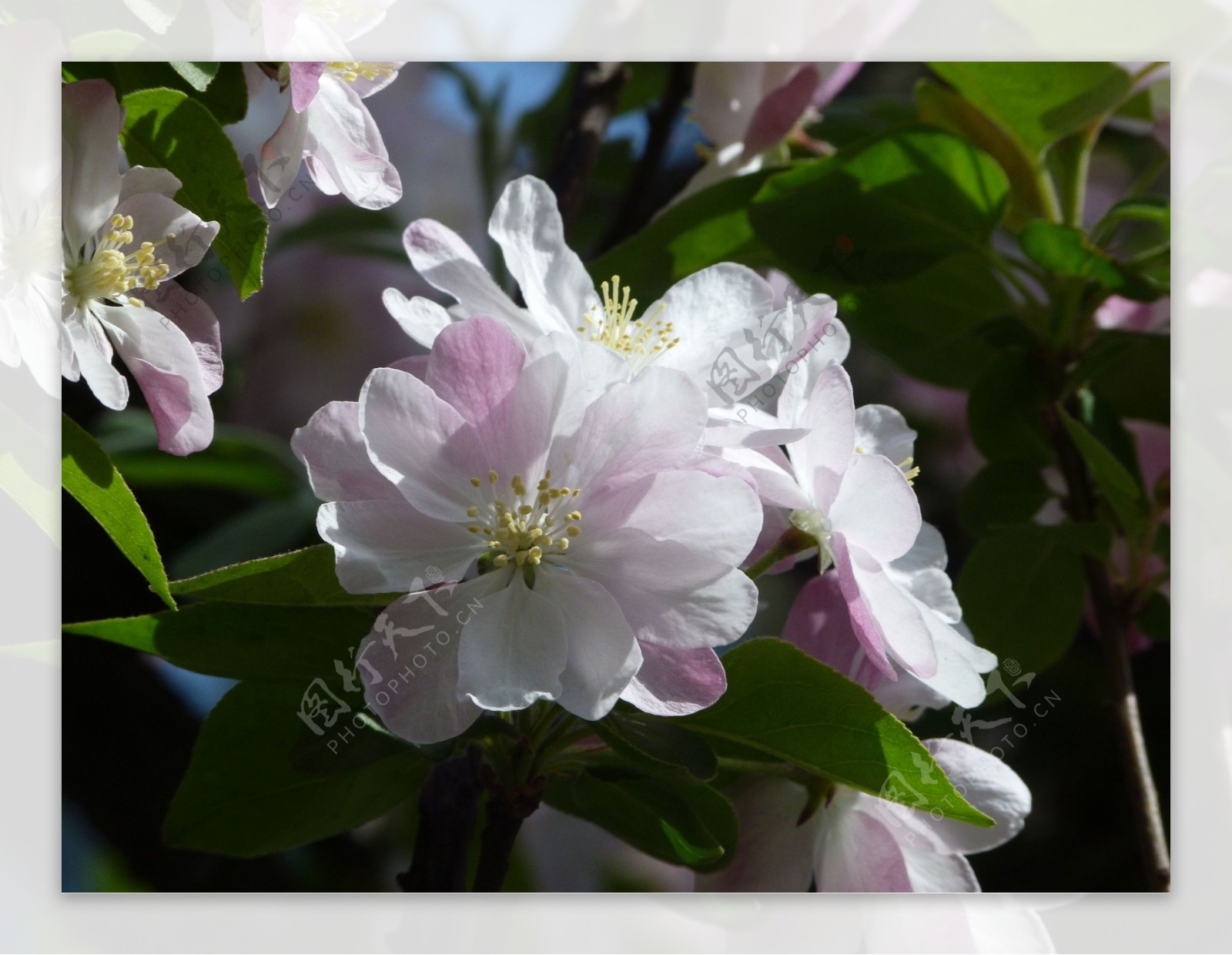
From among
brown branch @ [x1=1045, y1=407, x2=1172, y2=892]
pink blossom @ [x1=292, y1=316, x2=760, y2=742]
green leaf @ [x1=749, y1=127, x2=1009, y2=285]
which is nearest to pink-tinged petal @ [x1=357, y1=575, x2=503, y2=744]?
pink blossom @ [x1=292, y1=316, x2=760, y2=742]

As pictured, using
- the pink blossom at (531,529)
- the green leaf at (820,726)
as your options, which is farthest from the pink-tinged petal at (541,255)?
the green leaf at (820,726)

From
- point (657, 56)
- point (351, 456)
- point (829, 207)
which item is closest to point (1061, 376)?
point (829, 207)

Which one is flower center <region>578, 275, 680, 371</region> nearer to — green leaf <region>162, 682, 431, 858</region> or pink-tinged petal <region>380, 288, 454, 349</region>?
pink-tinged petal <region>380, 288, 454, 349</region>

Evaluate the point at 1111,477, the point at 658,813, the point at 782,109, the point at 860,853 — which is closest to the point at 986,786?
the point at 860,853

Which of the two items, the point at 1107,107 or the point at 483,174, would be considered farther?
the point at 483,174

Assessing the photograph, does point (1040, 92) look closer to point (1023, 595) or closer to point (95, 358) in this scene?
point (1023, 595)

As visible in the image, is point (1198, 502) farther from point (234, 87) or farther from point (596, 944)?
point (234, 87)
